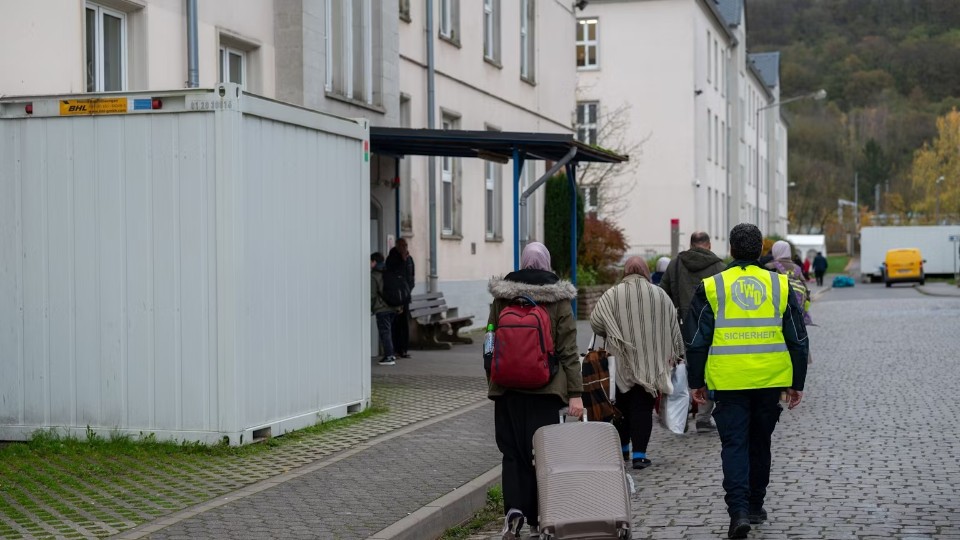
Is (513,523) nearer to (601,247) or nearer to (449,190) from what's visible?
(449,190)

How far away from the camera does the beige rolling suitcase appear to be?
652 centimetres

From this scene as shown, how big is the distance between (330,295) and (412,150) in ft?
22.4

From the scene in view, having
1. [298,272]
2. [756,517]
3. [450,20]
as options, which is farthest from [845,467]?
[450,20]

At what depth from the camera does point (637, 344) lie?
→ 1009 cm

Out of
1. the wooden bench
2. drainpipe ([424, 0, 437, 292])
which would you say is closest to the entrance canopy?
the wooden bench

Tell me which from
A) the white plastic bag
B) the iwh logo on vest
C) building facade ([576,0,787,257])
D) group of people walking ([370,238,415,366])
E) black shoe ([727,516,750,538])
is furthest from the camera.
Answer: building facade ([576,0,787,257])

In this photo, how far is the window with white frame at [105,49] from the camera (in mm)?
12969

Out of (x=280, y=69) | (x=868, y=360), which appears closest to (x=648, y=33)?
(x=868, y=360)

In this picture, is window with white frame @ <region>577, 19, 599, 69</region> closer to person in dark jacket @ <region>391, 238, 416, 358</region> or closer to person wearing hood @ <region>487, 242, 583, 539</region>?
person in dark jacket @ <region>391, 238, 416, 358</region>

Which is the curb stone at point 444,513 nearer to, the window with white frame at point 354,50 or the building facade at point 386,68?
the building facade at point 386,68

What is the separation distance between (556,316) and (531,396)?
0.47 meters

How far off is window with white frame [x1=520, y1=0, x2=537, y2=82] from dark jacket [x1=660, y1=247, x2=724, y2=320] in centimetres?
1726

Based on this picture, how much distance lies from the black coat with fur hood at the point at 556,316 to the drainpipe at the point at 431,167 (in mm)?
15005

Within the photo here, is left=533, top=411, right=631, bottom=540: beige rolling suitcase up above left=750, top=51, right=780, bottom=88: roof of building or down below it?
below
